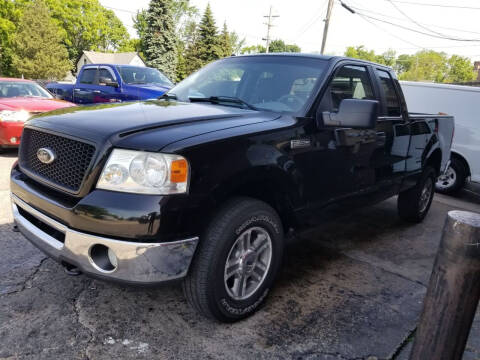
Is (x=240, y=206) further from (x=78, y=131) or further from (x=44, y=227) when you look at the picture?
(x=44, y=227)

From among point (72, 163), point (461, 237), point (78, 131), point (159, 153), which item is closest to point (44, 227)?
point (72, 163)

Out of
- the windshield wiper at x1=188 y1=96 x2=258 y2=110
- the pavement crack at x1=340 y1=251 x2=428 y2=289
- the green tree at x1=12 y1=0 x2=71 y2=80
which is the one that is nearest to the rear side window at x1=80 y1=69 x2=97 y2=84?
the windshield wiper at x1=188 y1=96 x2=258 y2=110

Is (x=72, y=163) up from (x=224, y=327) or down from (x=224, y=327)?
up

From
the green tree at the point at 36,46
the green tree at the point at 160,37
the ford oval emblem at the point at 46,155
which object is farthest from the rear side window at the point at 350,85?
the green tree at the point at 36,46

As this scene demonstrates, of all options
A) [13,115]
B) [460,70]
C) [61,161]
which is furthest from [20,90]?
[460,70]

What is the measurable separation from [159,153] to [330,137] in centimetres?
146

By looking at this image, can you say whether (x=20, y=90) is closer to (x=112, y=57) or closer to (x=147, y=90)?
(x=147, y=90)

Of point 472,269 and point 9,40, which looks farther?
point 9,40

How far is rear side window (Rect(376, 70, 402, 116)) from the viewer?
390cm

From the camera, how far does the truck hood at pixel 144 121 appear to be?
210 centimetres

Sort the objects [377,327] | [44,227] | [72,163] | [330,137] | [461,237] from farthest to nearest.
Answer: [330,137] → [377,327] → [44,227] → [72,163] → [461,237]

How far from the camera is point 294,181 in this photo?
265cm

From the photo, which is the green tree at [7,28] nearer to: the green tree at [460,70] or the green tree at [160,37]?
the green tree at [160,37]

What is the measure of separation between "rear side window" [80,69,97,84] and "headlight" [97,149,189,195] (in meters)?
9.43
